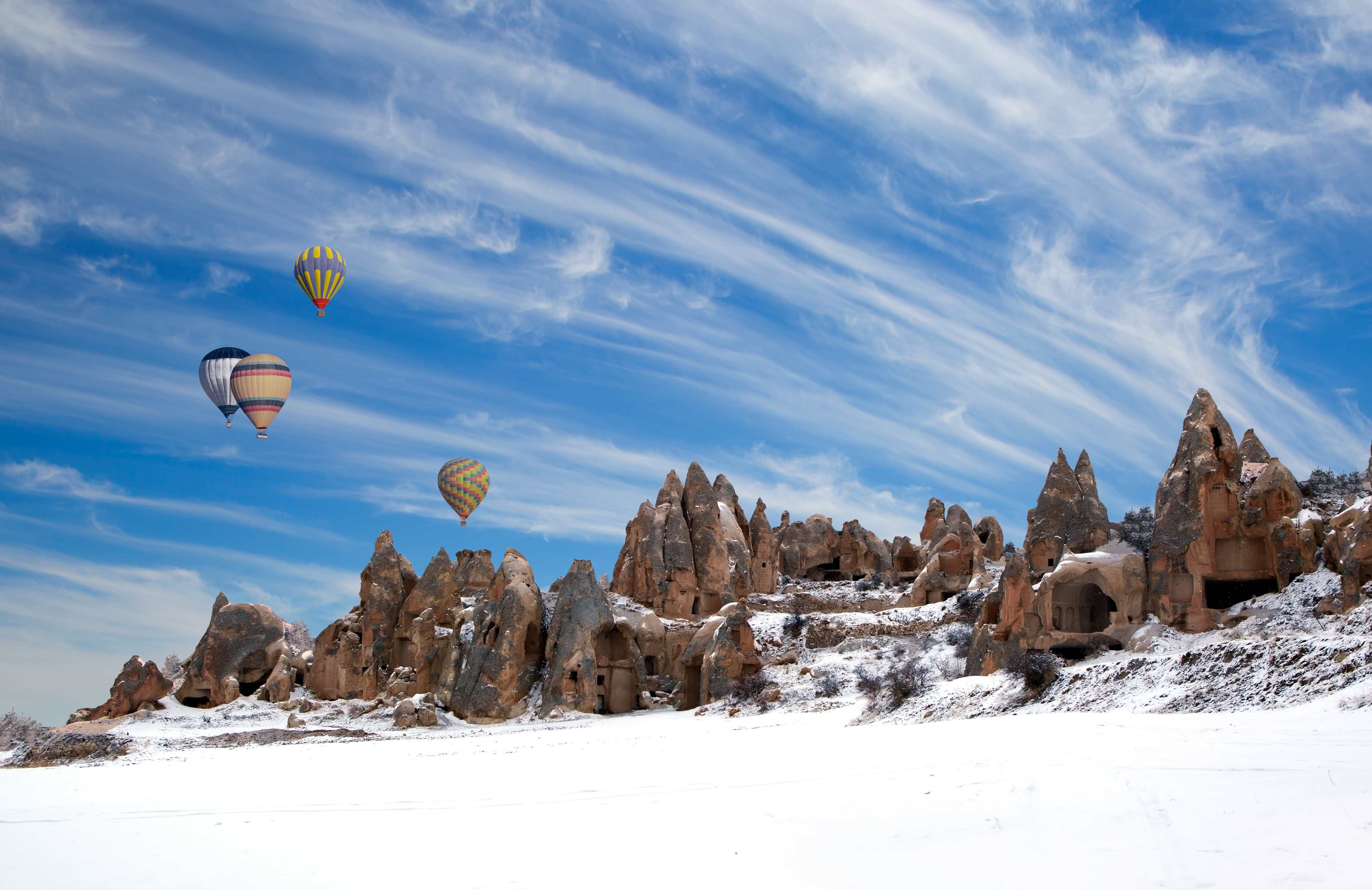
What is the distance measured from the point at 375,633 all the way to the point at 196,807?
31.9 metres

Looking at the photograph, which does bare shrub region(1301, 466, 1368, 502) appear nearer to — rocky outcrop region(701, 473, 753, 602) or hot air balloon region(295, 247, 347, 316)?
rocky outcrop region(701, 473, 753, 602)

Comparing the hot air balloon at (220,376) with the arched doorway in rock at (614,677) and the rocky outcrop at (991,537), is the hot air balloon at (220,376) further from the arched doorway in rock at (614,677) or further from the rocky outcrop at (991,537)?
the rocky outcrop at (991,537)

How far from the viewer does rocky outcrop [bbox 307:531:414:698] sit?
41844mm

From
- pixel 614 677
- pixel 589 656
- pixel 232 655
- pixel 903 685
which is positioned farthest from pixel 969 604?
pixel 232 655

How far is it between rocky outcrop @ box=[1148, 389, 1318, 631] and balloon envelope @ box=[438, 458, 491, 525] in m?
30.8

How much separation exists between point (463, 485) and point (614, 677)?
18.6 meters

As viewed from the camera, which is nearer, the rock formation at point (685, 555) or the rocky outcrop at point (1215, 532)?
the rocky outcrop at point (1215, 532)

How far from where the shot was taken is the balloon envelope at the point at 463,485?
5188cm

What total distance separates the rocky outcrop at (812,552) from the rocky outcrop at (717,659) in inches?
987

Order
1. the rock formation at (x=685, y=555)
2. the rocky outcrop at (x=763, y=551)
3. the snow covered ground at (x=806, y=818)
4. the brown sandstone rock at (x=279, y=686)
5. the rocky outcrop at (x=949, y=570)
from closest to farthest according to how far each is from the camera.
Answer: the snow covered ground at (x=806, y=818) < the brown sandstone rock at (x=279, y=686) < the rocky outcrop at (x=949, y=570) < the rock formation at (x=685, y=555) < the rocky outcrop at (x=763, y=551)

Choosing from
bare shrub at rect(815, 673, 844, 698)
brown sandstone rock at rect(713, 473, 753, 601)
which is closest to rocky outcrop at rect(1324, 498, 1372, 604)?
bare shrub at rect(815, 673, 844, 698)

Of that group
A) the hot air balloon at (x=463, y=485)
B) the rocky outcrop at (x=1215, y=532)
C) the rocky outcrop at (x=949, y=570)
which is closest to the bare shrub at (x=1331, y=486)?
the rocky outcrop at (x=1215, y=532)

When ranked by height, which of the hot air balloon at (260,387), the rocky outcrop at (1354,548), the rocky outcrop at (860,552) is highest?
the hot air balloon at (260,387)

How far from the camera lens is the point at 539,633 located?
3669cm
